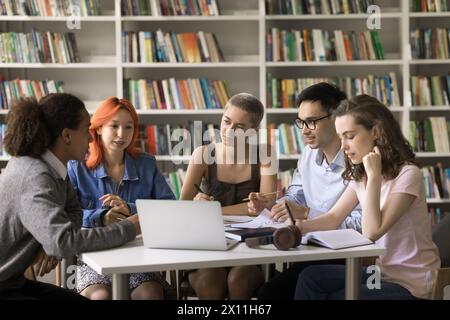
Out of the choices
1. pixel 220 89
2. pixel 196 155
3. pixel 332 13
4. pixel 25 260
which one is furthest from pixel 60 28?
pixel 25 260

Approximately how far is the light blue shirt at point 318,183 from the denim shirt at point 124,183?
588mm

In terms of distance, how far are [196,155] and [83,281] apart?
0.84 m

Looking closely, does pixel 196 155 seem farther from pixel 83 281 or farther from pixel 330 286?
pixel 330 286

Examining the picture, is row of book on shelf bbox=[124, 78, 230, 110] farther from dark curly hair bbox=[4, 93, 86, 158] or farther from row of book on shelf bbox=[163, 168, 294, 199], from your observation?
dark curly hair bbox=[4, 93, 86, 158]

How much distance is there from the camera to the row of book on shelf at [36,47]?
5.12m

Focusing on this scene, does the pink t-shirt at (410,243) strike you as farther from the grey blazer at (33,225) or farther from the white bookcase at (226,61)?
the white bookcase at (226,61)

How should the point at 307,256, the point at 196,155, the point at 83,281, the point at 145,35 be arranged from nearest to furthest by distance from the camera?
1. the point at 307,256
2. the point at 83,281
3. the point at 196,155
4. the point at 145,35

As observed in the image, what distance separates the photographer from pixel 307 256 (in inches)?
86.6

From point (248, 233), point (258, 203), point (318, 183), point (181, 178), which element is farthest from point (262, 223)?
point (181, 178)

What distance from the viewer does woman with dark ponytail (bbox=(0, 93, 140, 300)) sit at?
2162 mm

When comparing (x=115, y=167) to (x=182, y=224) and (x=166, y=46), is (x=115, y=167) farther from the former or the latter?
(x=166, y=46)

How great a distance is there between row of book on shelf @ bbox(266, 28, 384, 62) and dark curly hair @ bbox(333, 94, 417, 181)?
2572 mm

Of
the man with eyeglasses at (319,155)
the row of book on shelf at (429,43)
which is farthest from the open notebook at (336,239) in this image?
the row of book on shelf at (429,43)

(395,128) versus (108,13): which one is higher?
(108,13)
